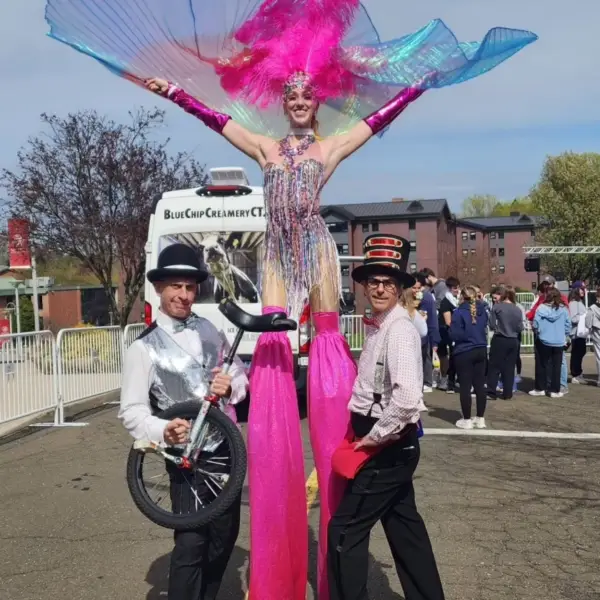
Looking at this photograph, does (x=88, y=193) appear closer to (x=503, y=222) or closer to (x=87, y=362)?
(x=87, y=362)

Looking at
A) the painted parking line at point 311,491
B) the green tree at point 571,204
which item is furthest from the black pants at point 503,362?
the green tree at point 571,204

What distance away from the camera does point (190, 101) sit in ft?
11.1

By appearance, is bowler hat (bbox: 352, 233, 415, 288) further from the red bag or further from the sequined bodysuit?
the red bag

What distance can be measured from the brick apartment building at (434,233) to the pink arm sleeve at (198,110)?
5053cm

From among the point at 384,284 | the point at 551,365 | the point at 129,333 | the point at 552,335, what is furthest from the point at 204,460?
the point at 129,333

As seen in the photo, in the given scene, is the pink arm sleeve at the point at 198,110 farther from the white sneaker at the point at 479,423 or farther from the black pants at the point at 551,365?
the black pants at the point at 551,365

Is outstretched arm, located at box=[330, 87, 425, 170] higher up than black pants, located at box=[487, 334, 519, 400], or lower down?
higher up

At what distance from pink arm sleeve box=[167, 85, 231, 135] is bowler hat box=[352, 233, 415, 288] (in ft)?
3.20

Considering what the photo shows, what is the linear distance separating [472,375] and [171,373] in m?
5.64

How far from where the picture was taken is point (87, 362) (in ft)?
32.9

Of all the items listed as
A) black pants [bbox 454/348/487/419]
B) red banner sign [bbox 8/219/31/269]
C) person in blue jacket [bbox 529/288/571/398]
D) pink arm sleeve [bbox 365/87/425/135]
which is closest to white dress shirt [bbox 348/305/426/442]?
pink arm sleeve [bbox 365/87/425/135]

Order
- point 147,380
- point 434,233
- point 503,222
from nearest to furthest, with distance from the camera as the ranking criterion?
point 147,380
point 434,233
point 503,222

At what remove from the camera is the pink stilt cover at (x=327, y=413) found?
10.5ft

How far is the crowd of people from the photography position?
803cm
